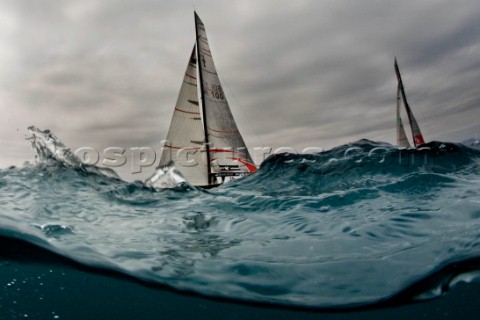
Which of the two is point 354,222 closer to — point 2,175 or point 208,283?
point 208,283

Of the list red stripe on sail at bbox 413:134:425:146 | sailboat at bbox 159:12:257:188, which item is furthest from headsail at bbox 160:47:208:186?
red stripe on sail at bbox 413:134:425:146

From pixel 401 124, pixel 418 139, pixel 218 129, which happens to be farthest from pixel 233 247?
pixel 401 124

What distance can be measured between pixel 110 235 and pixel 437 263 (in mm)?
5202

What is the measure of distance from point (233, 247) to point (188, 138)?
23269mm

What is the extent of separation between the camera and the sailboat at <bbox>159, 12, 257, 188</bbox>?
1117 inches

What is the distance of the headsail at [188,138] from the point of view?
28.0 metres

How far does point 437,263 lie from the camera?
541cm

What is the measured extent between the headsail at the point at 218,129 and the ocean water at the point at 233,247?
20796 millimetres

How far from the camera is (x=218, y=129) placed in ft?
100

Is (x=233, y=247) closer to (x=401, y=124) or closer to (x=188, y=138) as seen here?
(x=188, y=138)

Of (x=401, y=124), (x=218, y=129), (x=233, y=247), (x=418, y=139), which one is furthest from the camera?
(x=401, y=124)

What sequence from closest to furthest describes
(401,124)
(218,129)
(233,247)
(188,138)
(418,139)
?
(233,247)
(188,138)
(218,129)
(418,139)
(401,124)

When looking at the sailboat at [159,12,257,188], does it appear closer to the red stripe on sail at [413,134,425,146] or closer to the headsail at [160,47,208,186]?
the headsail at [160,47,208,186]

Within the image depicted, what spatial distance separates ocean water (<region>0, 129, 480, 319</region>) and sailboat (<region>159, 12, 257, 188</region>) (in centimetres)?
1935
